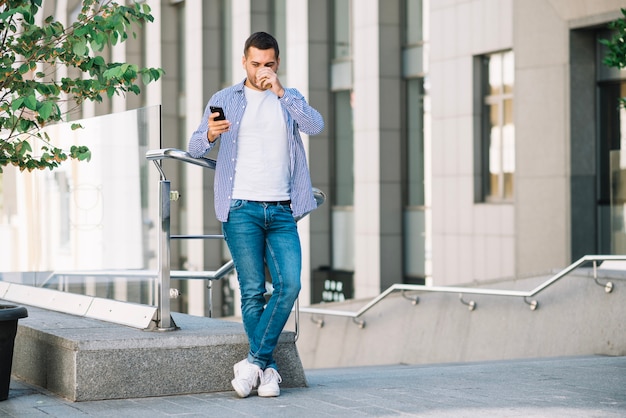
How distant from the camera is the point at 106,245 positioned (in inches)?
358

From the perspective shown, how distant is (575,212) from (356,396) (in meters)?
11.9

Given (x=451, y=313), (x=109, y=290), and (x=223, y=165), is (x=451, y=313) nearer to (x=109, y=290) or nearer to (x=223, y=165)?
(x=109, y=290)

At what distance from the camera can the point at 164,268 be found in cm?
740

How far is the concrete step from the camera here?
679cm

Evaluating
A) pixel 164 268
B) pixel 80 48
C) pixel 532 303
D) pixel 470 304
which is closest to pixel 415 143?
pixel 470 304

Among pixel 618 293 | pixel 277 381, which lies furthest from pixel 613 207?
pixel 277 381

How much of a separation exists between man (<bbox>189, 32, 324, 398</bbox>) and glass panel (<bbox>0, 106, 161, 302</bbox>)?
0.88m

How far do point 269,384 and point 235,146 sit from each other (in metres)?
1.47

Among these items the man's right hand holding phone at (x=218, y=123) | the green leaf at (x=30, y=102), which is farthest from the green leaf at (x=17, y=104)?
the man's right hand holding phone at (x=218, y=123)

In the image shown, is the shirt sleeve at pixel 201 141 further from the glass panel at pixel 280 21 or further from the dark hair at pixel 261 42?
the glass panel at pixel 280 21

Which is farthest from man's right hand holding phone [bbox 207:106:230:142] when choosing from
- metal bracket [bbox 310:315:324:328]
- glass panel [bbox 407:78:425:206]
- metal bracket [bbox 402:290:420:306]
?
glass panel [bbox 407:78:425:206]

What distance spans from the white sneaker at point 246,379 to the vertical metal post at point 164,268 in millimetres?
813

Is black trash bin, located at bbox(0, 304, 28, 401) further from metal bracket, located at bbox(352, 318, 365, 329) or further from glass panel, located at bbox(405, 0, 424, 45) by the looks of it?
glass panel, located at bbox(405, 0, 424, 45)

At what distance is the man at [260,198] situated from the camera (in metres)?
6.76
